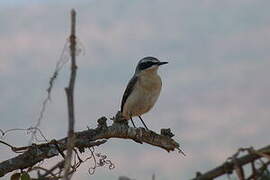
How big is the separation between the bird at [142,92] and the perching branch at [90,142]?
2485 millimetres

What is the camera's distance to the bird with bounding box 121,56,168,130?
9.99 metres

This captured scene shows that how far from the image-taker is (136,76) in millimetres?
10508

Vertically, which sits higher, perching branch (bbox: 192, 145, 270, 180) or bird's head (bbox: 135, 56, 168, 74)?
bird's head (bbox: 135, 56, 168, 74)

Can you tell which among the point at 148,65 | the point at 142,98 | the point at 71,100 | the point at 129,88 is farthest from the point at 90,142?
the point at 148,65

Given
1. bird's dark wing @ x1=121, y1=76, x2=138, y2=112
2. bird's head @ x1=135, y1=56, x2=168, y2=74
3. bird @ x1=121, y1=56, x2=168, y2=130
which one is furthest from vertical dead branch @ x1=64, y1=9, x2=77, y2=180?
bird's head @ x1=135, y1=56, x2=168, y2=74

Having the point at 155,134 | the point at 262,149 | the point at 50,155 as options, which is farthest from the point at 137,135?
the point at 262,149

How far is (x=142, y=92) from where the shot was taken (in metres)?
10.0

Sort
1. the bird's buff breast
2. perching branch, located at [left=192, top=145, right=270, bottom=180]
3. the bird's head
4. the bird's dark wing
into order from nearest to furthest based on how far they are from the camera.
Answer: perching branch, located at [left=192, top=145, right=270, bottom=180]
the bird's buff breast
the bird's dark wing
the bird's head

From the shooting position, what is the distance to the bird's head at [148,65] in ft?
34.7

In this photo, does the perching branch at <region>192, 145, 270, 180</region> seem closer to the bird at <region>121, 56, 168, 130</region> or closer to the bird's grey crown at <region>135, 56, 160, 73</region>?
the bird at <region>121, 56, 168, 130</region>

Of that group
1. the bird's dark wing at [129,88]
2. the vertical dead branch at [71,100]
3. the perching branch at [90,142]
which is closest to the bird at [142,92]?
the bird's dark wing at [129,88]

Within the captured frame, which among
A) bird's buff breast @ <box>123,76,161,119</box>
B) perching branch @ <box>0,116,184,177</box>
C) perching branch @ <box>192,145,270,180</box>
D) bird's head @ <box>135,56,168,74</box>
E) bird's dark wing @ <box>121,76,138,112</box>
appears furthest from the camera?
bird's head @ <box>135,56,168,74</box>

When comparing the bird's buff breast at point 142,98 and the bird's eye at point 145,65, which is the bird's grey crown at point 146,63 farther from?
the bird's buff breast at point 142,98

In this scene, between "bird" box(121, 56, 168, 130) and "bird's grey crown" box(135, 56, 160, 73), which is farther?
"bird's grey crown" box(135, 56, 160, 73)
